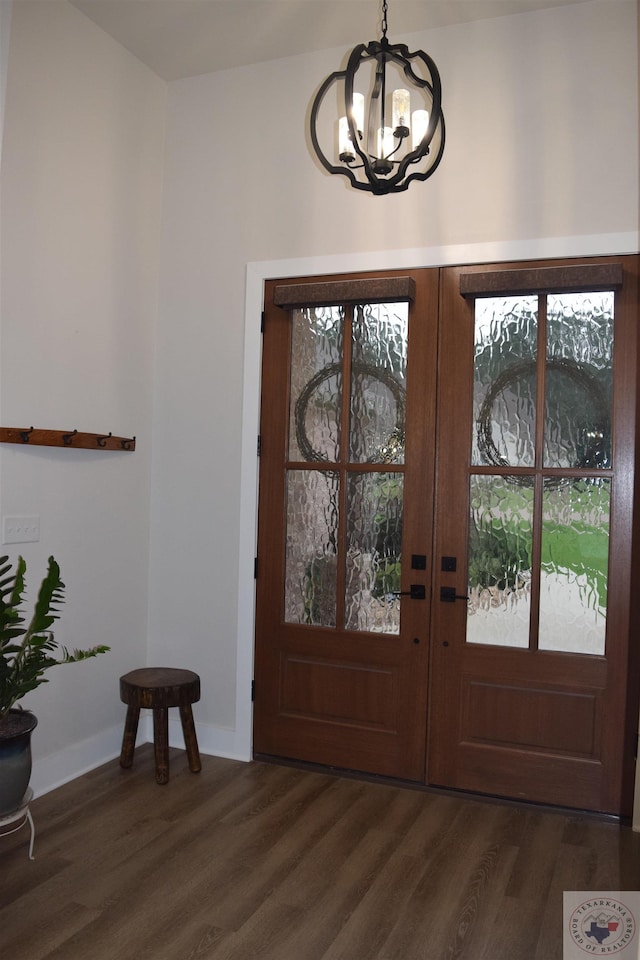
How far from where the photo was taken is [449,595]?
→ 347cm

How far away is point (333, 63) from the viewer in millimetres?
3711

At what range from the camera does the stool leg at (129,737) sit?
3.61 metres

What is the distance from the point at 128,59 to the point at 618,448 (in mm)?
2971

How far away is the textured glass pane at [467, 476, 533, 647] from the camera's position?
3.38 meters

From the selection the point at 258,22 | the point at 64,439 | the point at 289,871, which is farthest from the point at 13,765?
the point at 258,22

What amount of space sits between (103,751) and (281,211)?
2.76m

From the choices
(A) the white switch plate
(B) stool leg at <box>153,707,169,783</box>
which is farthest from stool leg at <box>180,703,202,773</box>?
(A) the white switch plate

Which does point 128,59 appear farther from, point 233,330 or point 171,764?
point 171,764

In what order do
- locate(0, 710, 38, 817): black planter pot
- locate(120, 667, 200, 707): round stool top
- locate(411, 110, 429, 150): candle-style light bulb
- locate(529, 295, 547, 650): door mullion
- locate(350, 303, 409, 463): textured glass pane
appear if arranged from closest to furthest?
locate(411, 110, 429, 150): candle-style light bulb → locate(0, 710, 38, 817): black planter pot → locate(529, 295, 547, 650): door mullion → locate(120, 667, 200, 707): round stool top → locate(350, 303, 409, 463): textured glass pane

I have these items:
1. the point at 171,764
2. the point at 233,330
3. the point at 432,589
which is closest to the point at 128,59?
the point at 233,330

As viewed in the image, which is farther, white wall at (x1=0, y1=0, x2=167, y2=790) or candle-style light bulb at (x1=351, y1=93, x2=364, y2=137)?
white wall at (x1=0, y1=0, x2=167, y2=790)

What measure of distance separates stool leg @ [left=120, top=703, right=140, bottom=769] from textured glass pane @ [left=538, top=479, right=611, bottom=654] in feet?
6.18

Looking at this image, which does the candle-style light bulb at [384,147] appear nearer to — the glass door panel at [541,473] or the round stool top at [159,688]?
the glass door panel at [541,473]

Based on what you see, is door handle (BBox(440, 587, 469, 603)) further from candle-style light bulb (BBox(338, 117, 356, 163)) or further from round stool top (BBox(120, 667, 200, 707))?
candle-style light bulb (BBox(338, 117, 356, 163))
